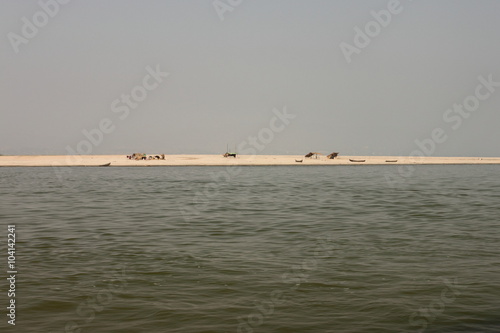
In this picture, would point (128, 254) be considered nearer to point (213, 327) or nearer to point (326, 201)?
point (213, 327)

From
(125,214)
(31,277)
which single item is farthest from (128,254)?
(125,214)

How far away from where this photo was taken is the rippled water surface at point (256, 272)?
1047cm

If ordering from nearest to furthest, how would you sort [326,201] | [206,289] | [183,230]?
[206,289] → [183,230] → [326,201]

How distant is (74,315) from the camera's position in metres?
10.7

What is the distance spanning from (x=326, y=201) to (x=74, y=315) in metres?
26.7

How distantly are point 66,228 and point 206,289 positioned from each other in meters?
12.3

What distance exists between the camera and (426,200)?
122ft

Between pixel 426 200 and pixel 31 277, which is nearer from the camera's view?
pixel 31 277

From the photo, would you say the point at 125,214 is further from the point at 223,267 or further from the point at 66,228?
the point at 223,267

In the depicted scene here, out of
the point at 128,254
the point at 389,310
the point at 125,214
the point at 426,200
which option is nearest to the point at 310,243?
the point at 128,254

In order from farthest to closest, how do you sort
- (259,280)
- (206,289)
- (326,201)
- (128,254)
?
(326,201) → (128,254) → (259,280) → (206,289)

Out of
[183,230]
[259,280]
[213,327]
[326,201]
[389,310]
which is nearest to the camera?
[213,327]

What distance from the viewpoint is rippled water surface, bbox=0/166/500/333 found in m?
10.5

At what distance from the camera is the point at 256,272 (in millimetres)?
14070
